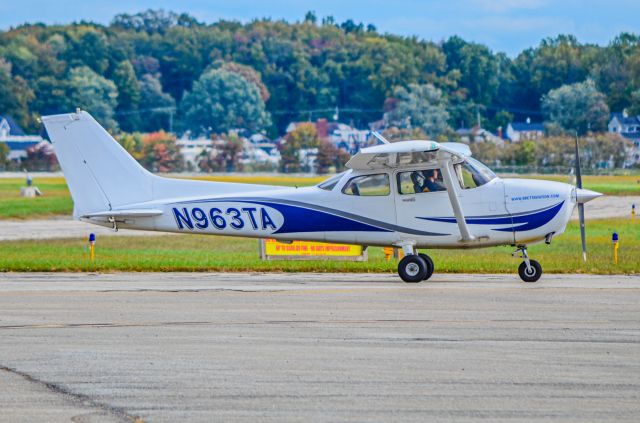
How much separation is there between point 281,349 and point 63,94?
489ft

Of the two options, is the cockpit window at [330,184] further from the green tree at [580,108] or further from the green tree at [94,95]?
the green tree at [94,95]

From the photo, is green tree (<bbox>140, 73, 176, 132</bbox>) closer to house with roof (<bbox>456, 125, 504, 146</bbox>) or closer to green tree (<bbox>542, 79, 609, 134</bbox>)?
house with roof (<bbox>456, 125, 504, 146</bbox>)

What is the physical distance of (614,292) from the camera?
18000 millimetres

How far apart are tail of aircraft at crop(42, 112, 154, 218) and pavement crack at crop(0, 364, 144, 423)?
29.8ft

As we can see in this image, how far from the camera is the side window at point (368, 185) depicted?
65.5 ft

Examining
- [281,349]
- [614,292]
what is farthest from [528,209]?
[281,349]

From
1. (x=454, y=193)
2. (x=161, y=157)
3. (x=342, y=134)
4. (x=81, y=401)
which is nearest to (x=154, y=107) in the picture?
(x=342, y=134)

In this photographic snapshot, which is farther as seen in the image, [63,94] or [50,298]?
[63,94]

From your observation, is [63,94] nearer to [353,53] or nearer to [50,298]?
[353,53]

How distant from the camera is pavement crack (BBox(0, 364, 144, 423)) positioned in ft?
32.2

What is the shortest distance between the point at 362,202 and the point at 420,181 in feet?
3.10

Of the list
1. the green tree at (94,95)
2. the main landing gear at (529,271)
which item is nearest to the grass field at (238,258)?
the main landing gear at (529,271)

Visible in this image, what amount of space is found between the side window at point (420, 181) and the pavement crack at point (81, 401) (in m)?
9.30

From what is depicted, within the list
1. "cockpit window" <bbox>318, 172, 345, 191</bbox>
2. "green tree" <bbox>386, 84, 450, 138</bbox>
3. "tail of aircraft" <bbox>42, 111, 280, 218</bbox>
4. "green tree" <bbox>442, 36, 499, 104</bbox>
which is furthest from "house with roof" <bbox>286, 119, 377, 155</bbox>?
"cockpit window" <bbox>318, 172, 345, 191</bbox>
